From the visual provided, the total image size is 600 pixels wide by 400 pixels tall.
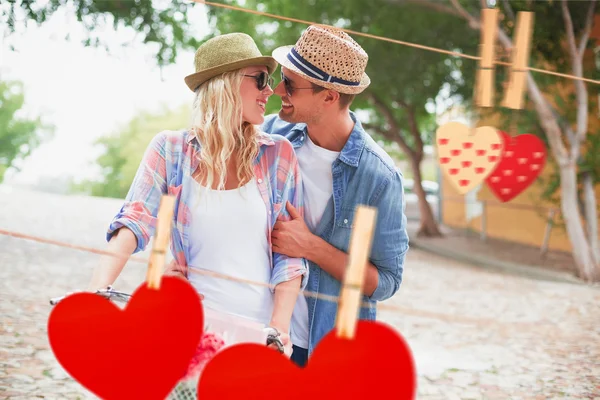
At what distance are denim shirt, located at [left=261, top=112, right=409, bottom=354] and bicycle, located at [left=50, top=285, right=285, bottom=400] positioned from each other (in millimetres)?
506

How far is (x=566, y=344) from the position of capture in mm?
7328

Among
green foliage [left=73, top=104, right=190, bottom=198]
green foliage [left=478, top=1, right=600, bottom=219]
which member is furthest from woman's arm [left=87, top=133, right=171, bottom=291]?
green foliage [left=73, top=104, right=190, bottom=198]

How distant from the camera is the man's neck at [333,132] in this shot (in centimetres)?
273

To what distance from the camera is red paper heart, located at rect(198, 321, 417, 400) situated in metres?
1.45

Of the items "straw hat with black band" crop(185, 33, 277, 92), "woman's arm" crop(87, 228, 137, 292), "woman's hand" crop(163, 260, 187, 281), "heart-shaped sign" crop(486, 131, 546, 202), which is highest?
"straw hat with black band" crop(185, 33, 277, 92)

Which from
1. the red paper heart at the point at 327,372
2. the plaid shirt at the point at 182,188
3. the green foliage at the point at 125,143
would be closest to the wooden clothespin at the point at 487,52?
the plaid shirt at the point at 182,188

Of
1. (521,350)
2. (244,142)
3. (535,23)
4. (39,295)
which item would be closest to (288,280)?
(244,142)

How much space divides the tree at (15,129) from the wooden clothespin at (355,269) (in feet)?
179

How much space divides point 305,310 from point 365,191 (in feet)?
1.60

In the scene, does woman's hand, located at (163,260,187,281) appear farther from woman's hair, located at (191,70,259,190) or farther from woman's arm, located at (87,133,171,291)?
woman's hair, located at (191,70,259,190)

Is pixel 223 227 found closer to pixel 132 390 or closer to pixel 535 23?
pixel 132 390

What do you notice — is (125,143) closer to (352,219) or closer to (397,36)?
(397,36)

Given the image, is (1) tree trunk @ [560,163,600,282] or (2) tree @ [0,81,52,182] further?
(2) tree @ [0,81,52,182]

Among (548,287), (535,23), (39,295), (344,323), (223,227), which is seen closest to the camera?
(344,323)
